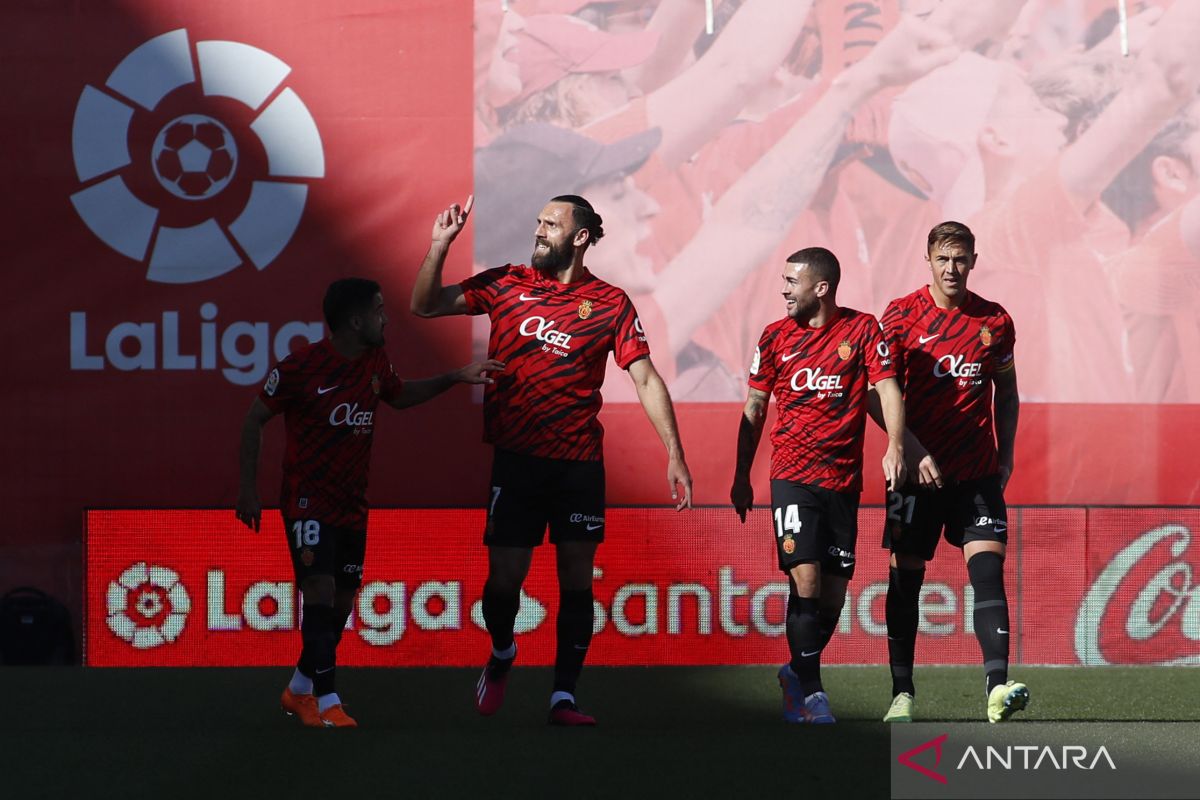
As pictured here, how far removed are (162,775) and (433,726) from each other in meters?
1.57

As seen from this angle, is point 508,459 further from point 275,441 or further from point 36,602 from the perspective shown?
point 36,602

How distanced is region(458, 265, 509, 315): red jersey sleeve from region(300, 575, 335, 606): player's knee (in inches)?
48.6

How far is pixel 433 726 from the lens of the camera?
6332 mm

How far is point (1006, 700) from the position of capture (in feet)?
20.0

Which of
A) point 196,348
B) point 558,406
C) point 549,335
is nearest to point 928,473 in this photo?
point 558,406

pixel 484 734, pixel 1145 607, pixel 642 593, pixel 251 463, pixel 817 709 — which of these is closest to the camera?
pixel 484 734

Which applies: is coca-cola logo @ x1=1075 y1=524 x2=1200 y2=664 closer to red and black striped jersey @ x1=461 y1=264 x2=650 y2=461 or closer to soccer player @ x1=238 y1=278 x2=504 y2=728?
red and black striped jersey @ x1=461 y1=264 x2=650 y2=461

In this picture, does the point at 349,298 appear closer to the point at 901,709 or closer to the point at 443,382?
the point at 443,382

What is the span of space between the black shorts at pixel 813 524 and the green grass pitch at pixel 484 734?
0.67 metres

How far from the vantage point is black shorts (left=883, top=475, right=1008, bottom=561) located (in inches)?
255

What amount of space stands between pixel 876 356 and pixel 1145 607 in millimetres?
4078

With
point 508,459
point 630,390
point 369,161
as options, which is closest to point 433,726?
point 508,459

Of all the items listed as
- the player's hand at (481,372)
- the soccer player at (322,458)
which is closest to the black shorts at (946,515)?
the player's hand at (481,372)

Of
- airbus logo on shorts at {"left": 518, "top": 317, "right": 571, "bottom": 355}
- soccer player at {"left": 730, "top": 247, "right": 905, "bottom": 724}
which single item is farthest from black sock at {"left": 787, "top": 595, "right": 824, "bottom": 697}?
airbus logo on shorts at {"left": 518, "top": 317, "right": 571, "bottom": 355}
